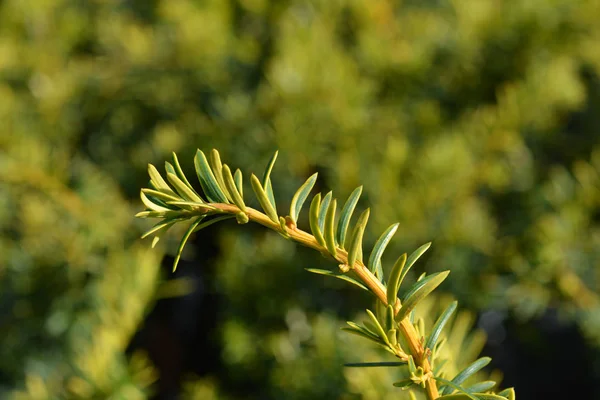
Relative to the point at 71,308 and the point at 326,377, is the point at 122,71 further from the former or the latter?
the point at 326,377

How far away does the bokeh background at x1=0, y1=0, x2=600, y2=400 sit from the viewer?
73 cm

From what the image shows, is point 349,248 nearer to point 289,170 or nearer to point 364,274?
point 364,274

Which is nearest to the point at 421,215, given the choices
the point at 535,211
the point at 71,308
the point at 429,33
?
the point at 535,211

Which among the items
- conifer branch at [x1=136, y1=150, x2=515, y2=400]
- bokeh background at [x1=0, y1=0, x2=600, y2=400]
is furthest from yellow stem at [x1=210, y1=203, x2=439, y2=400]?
bokeh background at [x1=0, y1=0, x2=600, y2=400]

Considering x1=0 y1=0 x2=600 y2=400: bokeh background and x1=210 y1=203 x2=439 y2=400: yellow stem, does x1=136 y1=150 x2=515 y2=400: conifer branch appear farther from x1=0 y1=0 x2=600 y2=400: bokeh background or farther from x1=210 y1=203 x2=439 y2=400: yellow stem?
x1=0 y1=0 x2=600 y2=400: bokeh background

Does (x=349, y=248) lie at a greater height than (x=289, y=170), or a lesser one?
greater

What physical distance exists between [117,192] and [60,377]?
0.85ft

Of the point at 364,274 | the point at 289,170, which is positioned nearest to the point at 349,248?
the point at 364,274

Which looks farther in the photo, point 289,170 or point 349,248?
point 289,170

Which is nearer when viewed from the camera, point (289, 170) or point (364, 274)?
point (364, 274)

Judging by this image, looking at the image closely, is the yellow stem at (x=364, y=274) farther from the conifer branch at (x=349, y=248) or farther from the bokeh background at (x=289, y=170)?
the bokeh background at (x=289, y=170)

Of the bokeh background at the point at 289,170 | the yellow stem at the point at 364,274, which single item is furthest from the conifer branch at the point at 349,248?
the bokeh background at the point at 289,170

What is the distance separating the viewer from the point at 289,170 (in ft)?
2.62

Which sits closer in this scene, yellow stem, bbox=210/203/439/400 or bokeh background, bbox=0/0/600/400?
yellow stem, bbox=210/203/439/400
